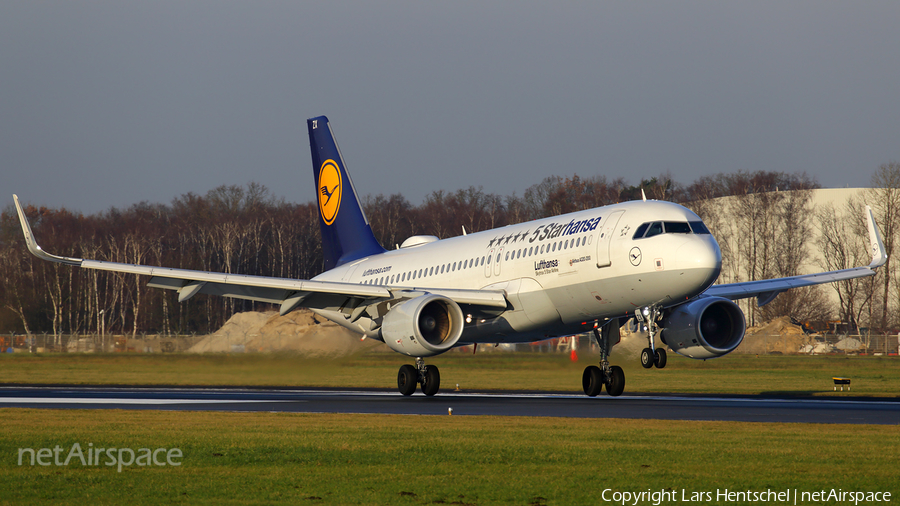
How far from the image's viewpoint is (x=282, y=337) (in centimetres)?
3650

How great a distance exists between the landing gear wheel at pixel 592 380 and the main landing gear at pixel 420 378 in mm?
4632

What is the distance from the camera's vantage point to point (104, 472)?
11.7 meters

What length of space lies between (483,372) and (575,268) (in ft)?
63.9

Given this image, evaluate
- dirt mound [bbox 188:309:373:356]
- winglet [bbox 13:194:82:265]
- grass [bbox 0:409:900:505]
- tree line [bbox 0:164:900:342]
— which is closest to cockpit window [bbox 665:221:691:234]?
grass [bbox 0:409:900:505]

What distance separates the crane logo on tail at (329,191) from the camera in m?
39.3

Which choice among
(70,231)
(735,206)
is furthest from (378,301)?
(70,231)

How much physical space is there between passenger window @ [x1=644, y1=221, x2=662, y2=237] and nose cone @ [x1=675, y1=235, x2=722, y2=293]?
87 centimetres

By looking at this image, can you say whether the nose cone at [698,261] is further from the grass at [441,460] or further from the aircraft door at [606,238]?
the grass at [441,460]

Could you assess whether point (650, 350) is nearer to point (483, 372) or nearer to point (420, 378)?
point (420, 378)

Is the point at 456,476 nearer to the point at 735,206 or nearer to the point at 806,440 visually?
the point at 806,440

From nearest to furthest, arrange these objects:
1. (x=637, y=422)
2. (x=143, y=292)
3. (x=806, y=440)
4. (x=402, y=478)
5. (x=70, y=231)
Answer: (x=402, y=478) < (x=806, y=440) < (x=637, y=422) < (x=143, y=292) < (x=70, y=231)

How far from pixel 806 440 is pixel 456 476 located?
22.0ft

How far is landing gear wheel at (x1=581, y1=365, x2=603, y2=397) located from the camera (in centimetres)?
2825

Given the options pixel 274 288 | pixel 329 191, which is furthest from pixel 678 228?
pixel 329 191
